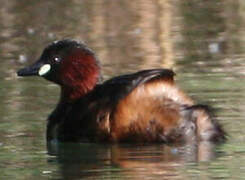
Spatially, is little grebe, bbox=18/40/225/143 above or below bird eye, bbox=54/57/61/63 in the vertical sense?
below

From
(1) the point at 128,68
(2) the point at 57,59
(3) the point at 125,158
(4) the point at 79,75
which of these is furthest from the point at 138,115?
(1) the point at 128,68

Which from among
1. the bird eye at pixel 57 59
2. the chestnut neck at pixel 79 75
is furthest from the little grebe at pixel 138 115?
the bird eye at pixel 57 59

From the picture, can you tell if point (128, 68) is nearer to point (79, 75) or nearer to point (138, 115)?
point (79, 75)

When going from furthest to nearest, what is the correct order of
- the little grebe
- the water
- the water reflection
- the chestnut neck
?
the chestnut neck → the little grebe → the water → the water reflection

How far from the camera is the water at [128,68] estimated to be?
28.1 ft

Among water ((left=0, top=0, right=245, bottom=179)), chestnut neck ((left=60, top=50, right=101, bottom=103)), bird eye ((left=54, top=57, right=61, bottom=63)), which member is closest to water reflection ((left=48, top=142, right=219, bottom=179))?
water ((left=0, top=0, right=245, bottom=179))

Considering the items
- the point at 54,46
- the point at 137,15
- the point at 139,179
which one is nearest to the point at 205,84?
the point at 54,46

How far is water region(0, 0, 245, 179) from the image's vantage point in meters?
8.58

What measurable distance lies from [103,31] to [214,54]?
3054mm

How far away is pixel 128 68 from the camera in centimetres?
1345

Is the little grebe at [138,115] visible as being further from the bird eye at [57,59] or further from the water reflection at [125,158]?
the bird eye at [57,59]

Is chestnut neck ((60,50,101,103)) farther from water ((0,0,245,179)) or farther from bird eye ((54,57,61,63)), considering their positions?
water ((0,0,245,179))

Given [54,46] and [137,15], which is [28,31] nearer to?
[137,15]

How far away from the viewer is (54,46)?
33.6ft
